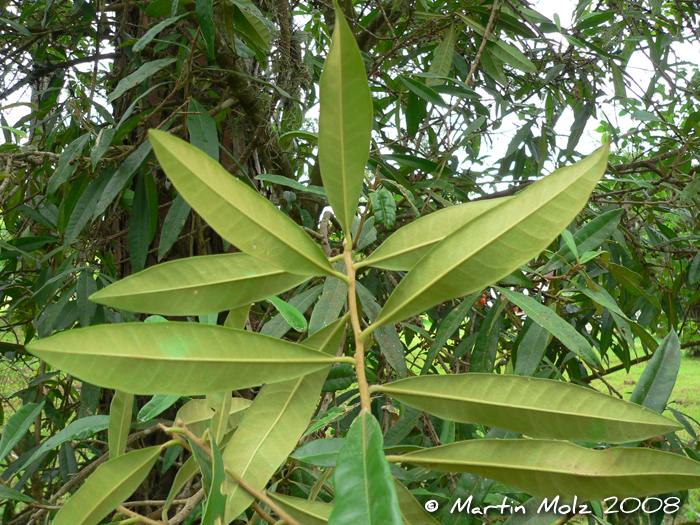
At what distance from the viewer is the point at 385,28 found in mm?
1569

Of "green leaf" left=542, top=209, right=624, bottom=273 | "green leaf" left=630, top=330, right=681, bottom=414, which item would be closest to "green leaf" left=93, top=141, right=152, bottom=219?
"green leaf" left=542, top=209, right=624, bottom=273

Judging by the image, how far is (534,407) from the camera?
320mm

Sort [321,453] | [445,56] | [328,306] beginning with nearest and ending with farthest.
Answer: [321,453]
[328,306]
[445,56]

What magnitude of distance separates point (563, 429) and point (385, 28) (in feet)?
4.96

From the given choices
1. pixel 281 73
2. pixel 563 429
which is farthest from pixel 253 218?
pixel 281 73

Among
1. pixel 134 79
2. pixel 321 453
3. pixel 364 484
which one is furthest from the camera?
pixel 134 79

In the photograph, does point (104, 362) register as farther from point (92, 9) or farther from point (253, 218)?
point (92, 9)

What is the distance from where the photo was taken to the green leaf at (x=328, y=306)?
0.59 meters

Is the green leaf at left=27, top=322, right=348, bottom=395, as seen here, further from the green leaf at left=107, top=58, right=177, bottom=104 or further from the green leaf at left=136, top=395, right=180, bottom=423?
the green leaf at left=107, top=58, right=177, bottom=104

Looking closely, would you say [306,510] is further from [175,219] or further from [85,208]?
[85,208]

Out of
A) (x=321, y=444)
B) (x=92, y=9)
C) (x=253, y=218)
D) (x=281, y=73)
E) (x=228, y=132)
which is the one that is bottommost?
(x=321, y=444)

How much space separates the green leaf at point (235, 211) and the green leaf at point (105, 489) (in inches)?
7.2

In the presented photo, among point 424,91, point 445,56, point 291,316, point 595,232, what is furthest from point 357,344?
point 445,56

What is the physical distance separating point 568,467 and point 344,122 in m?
0.27
